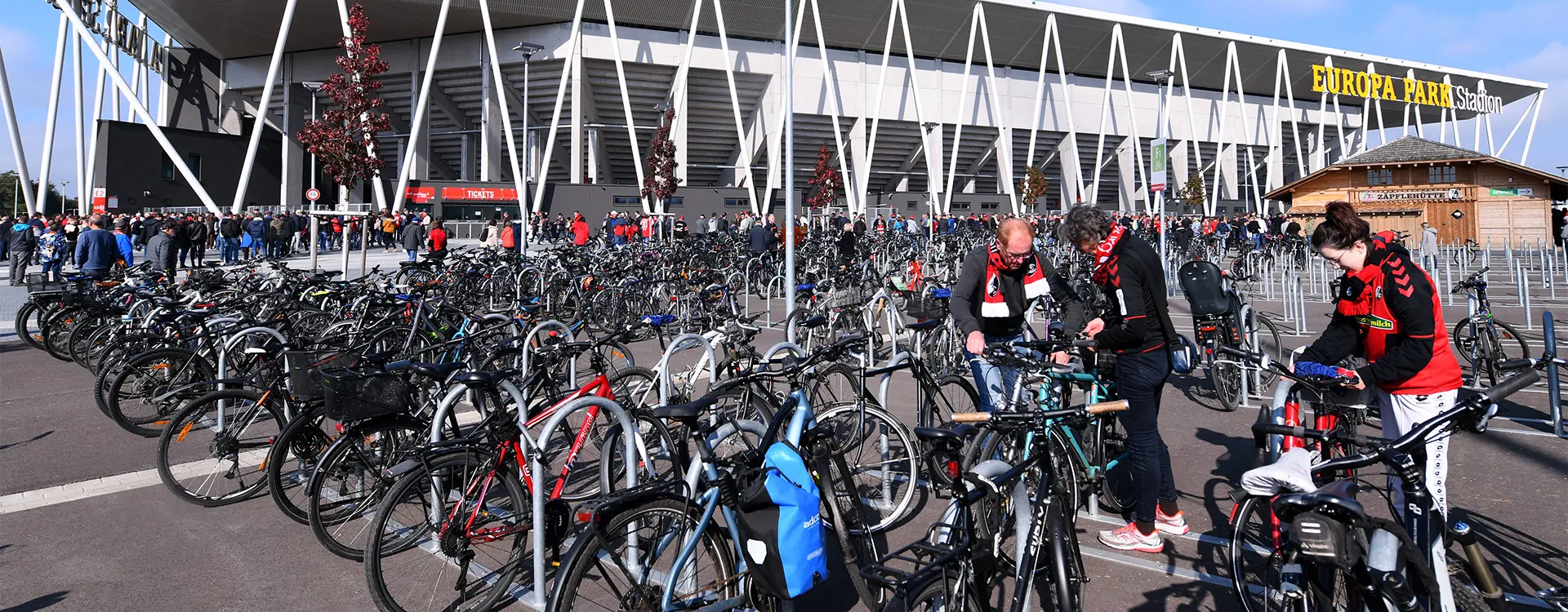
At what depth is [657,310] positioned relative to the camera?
1224 centimetres

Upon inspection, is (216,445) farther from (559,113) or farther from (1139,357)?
(559,113)

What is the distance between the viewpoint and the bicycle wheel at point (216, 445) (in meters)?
5.08

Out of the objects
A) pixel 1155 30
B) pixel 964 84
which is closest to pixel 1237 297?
pixel 964 84

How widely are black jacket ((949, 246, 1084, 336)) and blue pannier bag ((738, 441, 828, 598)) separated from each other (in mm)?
2259

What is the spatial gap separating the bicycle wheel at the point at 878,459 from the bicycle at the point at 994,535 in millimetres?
1292

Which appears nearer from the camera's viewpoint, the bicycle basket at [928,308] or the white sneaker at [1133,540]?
the white sneaker at [1133,540]

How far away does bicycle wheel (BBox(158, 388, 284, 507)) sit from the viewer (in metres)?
5.08

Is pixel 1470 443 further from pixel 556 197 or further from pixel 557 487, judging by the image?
pixel 556 197

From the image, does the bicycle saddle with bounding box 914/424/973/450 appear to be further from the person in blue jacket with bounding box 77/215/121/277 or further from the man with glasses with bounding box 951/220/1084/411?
the person in blue jacket with bounding box 77/215/121/277

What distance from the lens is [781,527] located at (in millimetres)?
2951

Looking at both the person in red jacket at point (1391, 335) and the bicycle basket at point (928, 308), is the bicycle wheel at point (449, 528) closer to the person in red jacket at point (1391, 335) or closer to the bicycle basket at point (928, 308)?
the person in red jacket at point (1391, 335)

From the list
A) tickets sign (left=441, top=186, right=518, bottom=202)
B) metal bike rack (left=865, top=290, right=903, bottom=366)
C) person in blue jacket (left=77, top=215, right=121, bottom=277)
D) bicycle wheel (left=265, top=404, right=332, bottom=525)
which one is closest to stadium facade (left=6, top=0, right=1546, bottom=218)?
tickets sign (left=441, top=186, right=518, bottom=202)

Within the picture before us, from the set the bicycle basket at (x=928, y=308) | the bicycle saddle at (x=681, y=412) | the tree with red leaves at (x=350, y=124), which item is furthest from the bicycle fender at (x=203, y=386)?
the tree with red leaves at (x=350, y=124)

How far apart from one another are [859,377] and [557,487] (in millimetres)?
2029
